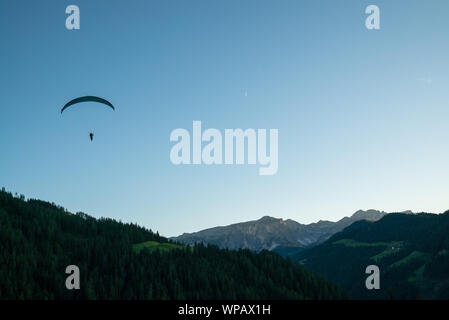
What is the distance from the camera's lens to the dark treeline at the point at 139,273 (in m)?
155

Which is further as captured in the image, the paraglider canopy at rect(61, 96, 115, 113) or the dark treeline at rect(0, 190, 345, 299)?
the dark treeline at rect(0, 190, 345, 299)

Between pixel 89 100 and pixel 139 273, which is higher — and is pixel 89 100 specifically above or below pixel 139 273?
above

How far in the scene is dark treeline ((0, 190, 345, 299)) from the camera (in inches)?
6097

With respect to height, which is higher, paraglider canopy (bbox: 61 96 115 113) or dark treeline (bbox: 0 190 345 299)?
paraglider canopy (bbox: 61 96 115 113)

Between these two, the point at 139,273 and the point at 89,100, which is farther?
the point at 139,273

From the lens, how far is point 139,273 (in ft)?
542

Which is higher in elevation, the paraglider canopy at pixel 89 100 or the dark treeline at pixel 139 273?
the paraglider canopy at pixel 89 100

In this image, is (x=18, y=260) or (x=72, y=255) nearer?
(x=18, y=260)

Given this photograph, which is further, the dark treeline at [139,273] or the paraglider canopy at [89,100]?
the dark treeline at [139,273]

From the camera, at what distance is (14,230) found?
189375mm
